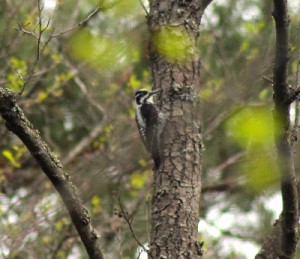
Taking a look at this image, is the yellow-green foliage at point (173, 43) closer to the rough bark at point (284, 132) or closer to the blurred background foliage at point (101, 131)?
the rough bark at point (284, 132)

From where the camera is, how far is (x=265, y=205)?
25.5 feet

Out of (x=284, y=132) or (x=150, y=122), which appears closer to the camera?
(x=284, y=132)

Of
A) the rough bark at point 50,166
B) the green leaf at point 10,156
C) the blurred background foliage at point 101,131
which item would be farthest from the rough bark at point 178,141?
the green leaf at point 10,156

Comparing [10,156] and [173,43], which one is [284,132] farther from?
[10,156]

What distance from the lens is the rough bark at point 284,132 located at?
10.6ft

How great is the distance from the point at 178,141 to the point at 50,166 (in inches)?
38.6

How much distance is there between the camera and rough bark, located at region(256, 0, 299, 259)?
3225 millimetres

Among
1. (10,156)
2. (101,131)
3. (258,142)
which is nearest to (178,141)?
(258,142)

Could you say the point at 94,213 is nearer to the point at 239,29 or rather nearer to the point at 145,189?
the point at 145,189

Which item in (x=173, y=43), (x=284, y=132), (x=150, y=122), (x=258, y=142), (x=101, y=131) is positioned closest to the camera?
(x=258, y=142)

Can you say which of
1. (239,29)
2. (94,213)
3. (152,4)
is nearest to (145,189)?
(94,213)

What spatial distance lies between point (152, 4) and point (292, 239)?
1.69m

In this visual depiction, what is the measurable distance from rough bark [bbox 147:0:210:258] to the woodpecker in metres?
0.10

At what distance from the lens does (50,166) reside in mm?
3336
